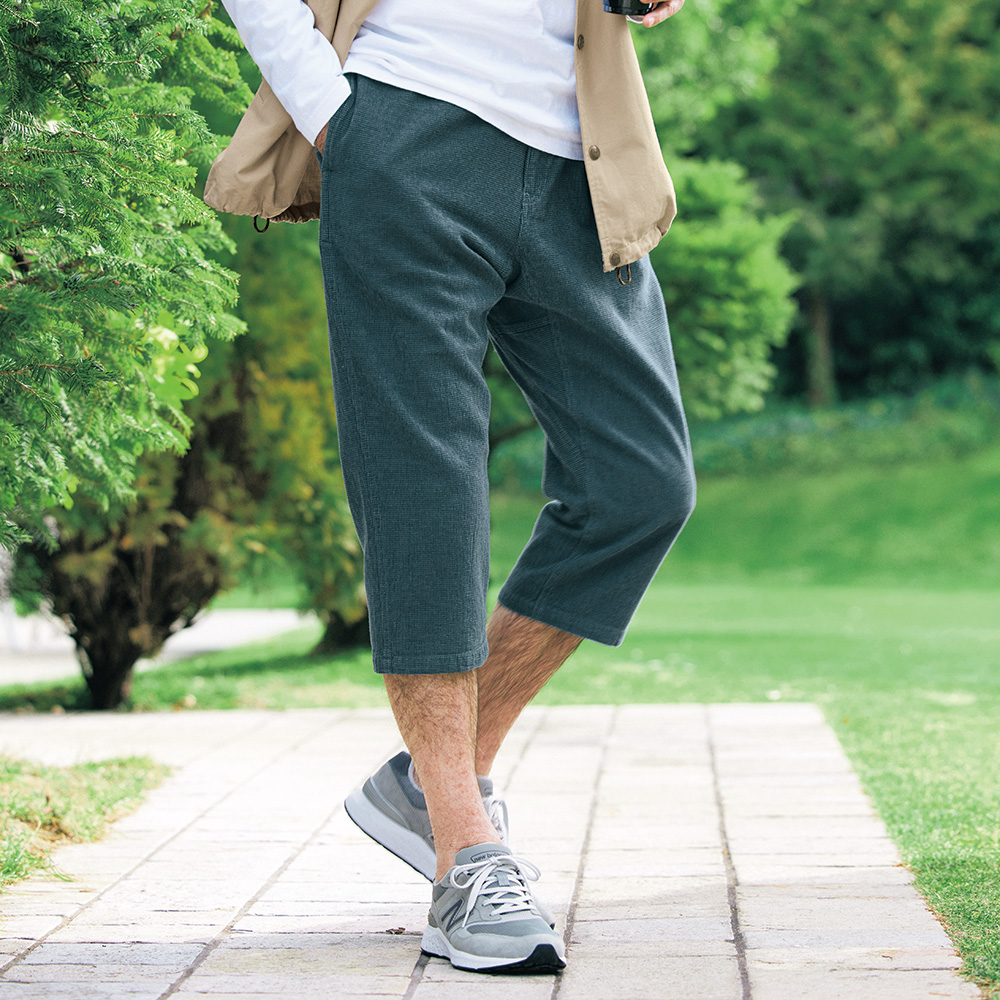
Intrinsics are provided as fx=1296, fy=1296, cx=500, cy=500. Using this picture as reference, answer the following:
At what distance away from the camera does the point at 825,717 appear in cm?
475

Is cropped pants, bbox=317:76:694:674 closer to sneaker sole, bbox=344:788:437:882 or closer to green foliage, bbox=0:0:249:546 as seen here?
sneaker sole, bbox=344:788:437:882

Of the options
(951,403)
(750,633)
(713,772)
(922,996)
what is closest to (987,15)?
(951,403)

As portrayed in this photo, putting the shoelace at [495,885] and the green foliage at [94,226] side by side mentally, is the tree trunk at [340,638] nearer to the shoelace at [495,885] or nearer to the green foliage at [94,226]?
the green foliage at [94,226]

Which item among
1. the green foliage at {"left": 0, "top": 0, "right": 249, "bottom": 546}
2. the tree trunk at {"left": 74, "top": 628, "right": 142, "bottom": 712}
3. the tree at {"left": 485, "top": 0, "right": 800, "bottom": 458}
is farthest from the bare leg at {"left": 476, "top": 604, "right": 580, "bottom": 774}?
the tree at {"left": 485, "top": 0, "right": 800, "bottom": 458}

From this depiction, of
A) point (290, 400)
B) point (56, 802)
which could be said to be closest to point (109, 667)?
point (290, 400)

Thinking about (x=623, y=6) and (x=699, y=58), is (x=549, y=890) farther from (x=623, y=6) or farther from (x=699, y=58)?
(x=699, y=58)

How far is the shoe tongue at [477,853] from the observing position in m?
1.95

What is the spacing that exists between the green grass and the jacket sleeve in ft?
5.03

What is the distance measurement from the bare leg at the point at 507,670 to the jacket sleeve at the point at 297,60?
0.86m

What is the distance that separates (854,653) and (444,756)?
6.36 metres

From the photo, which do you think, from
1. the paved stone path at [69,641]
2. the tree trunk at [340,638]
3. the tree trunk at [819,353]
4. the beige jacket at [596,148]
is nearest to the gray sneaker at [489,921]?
the beige jacket at [596,148]

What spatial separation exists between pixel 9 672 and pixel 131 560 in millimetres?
2528

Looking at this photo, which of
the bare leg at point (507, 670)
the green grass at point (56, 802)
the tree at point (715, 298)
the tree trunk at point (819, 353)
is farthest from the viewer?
the tree trunk at point (819, 353)

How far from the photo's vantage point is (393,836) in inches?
85.0
